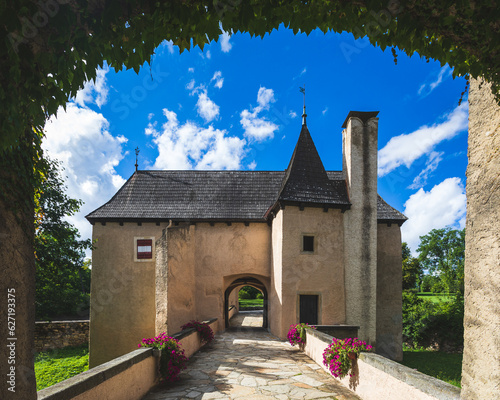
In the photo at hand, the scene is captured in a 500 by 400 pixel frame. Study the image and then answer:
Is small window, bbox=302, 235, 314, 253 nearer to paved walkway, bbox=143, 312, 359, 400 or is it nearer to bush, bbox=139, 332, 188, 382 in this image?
paved walkway, bbox=143, 312, 359, 400

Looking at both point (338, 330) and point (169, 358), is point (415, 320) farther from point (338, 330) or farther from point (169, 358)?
point (169, 358)

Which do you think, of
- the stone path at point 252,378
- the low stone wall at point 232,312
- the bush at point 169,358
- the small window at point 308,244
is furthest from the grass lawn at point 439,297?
the bush at point 169,358

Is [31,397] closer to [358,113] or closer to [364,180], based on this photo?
[364,180]

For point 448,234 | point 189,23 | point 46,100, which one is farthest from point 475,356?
point 448,234

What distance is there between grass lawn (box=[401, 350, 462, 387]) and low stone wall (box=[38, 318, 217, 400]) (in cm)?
1011

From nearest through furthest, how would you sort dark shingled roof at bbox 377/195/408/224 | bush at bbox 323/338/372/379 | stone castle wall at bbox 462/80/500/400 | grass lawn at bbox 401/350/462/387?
1. stone castle wall at bbox 462/80/500/400
2. bush at bbox 323/338/372/379
3. grass lawn at bbox 401/350/462/387
4. dark shingled roof at bbox 377/195/408/224

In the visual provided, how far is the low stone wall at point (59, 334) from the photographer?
19172 millimetres

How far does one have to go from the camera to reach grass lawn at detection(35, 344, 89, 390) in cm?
1455

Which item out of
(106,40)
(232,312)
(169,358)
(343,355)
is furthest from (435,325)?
(106,40)

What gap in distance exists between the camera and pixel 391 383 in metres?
4.56

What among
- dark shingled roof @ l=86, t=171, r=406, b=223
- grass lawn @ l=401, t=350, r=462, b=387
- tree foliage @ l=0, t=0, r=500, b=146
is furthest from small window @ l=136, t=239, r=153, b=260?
tree foliage @ l=0, t=0, r=500, b=146

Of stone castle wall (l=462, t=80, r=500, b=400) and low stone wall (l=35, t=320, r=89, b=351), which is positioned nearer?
stone castle wall (l=462, t=80, r=500, b=400)

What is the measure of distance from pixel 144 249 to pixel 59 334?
9.01 meters

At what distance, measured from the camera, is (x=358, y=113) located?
13859mm
